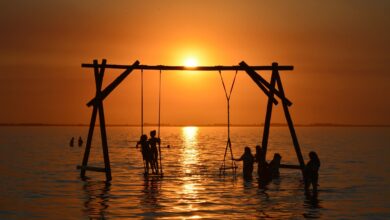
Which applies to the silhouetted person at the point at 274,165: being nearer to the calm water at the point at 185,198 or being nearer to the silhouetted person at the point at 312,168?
the calm water at the point at 185,198

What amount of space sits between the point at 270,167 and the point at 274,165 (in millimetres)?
1224

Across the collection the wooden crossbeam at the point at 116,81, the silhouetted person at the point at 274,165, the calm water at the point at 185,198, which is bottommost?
the calm water at the point at 185,198

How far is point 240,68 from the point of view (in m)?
29.2

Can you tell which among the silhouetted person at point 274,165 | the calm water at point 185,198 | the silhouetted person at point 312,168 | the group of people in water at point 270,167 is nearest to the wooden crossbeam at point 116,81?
the calm water at point 185,198

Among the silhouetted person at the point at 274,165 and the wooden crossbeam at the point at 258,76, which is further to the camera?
the silhouetted person at the point at 274,165

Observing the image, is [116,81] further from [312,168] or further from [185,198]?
[312,168]

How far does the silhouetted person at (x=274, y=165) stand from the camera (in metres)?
30.7

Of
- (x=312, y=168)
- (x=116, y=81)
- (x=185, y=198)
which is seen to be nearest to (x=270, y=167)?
(x=312, y=168)

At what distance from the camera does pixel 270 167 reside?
30547mm

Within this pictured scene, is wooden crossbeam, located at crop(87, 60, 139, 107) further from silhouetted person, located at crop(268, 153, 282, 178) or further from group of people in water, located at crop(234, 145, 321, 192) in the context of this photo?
silhouetted person, located at crop(268, 153, 282, 178)

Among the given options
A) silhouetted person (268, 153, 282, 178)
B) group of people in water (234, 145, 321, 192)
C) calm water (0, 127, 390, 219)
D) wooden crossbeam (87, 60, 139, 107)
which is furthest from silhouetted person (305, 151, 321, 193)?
wooden crossbeam (87, 60, 139, 107)

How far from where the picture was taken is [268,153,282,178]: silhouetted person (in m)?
30.7

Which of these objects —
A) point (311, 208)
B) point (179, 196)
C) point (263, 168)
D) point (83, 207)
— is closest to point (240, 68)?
point (263, 168)

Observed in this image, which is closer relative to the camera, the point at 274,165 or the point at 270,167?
the point at 270,167
